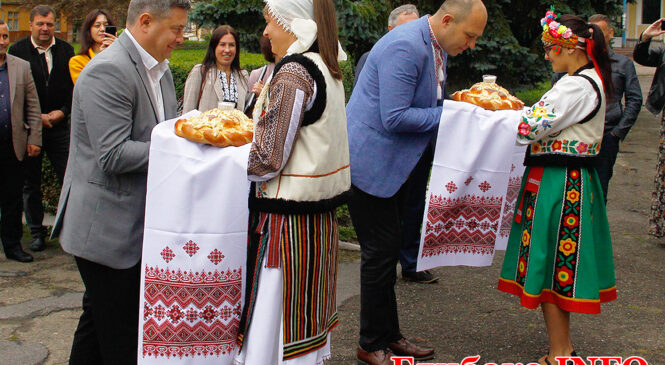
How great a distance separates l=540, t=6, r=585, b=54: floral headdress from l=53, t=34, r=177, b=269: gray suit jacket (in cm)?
232

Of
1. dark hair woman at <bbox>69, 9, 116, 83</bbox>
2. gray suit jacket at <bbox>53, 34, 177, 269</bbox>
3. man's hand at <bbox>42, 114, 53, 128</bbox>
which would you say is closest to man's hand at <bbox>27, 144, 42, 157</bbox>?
man's hand at <bbox>42, 114, 53, 128</bbox>

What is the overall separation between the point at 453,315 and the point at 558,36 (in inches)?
84.2

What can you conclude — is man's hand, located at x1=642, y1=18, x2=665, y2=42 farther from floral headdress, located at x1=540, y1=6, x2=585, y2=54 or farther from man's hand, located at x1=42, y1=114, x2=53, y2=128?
man's hand, located at x1=42, y1=114, x2=53, y2=128

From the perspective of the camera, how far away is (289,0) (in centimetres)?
303

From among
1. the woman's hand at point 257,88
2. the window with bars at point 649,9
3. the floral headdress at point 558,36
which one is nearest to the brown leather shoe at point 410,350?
the floral headdress at point 558,36

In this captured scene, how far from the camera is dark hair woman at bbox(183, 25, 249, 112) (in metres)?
6.43

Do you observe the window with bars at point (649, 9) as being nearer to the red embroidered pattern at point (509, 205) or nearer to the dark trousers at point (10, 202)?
the red embroidered pattern at point (509, 205)

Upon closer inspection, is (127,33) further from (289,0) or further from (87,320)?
(87,320)

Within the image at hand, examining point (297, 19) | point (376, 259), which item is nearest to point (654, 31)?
point (376, 259)

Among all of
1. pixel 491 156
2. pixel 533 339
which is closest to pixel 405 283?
pixel 533 339

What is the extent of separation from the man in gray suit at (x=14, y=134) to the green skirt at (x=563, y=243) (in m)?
4.50

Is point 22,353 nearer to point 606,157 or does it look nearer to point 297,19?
point 297,19

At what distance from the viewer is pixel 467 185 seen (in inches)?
167

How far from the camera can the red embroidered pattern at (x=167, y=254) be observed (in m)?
2.99
